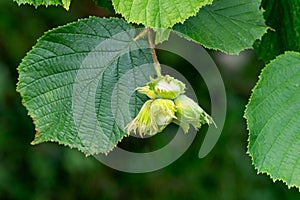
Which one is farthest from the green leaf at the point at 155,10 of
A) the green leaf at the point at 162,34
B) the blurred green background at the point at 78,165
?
the blurred green background at the point at 78,165

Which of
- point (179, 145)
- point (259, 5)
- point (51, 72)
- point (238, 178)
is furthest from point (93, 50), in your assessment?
point (238, 178)

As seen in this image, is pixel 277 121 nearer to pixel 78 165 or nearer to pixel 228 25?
pixel 228 25

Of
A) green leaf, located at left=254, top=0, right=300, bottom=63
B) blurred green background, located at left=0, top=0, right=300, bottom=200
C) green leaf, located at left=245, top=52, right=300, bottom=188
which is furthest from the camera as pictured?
blurred green background, located at left=0, top=0, right=300, bottom=200

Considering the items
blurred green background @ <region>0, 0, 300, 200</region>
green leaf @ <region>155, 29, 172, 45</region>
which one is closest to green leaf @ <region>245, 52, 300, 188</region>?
green leaf @ <region>155, 29, 172, 45</region>

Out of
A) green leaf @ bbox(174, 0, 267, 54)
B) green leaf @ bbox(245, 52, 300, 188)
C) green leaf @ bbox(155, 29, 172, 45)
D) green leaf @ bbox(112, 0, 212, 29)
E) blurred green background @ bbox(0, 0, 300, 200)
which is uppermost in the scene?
green leaf @ bbox(112, 0, 212, 29)

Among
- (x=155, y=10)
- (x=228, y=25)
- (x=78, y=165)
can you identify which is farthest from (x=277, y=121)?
(x=78, y=165)

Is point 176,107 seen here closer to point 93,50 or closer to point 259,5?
point 93,50

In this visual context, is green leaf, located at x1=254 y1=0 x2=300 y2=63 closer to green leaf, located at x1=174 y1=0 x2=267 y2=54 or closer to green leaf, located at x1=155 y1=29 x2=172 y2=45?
green leaf, located at x1=174 y1=0 x2=267 y2=54

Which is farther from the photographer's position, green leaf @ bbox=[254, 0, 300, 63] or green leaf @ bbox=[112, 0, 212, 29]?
green leaf @ bbox=[254, 0, 300, 63]
